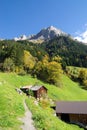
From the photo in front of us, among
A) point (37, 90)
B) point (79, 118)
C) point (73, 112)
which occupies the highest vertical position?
point (37, 90)

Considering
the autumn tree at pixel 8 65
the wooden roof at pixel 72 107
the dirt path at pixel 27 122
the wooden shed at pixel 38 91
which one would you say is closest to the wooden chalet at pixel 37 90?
the wooden shed at pixel 38 91

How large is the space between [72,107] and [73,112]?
8.01ft

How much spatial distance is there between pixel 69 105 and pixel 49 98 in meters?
21.8

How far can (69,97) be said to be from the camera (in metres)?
105

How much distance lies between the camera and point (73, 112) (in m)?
70.2

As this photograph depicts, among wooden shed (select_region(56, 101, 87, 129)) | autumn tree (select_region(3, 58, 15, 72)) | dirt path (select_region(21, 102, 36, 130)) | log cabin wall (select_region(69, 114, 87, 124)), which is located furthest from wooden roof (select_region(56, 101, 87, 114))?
autumn tree (select_region(3, 58, 15, 72))

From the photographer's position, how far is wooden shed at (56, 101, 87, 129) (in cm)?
6931

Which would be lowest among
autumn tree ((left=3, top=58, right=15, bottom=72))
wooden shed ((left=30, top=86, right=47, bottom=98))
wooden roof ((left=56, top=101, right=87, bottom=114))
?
wooden roof ((left=56, top=101, right=87, bottom=114))

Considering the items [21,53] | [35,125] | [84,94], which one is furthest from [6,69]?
[35,125]

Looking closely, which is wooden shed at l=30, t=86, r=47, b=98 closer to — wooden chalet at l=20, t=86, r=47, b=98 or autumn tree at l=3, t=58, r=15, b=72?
wooden chalet at l=20, t=86, r=47, b=98

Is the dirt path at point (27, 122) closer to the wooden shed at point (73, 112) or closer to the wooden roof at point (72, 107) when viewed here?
the wooden shed at point (73, 112)

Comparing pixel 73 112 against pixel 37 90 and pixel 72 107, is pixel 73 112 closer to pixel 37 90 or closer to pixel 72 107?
pixel 72 107

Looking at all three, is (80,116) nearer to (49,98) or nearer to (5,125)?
(49,98)

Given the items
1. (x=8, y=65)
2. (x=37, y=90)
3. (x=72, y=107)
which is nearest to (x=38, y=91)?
(x=37, y=90)
